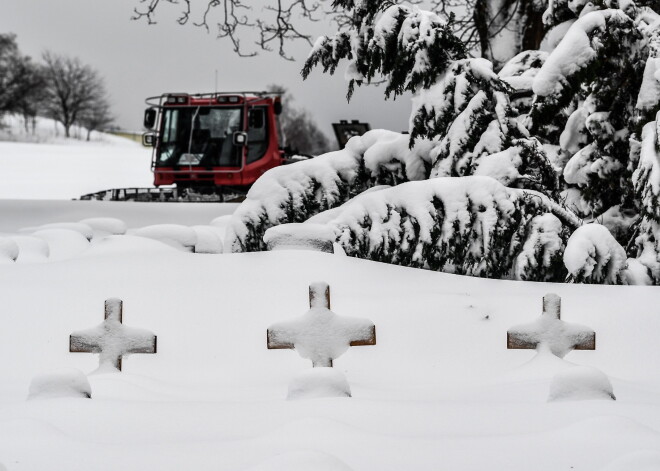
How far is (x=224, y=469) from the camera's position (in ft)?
8.58

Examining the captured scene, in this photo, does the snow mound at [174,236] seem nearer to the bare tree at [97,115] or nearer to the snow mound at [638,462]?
the snow mound at [638,462]

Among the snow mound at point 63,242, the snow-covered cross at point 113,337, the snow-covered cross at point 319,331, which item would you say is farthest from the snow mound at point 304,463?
the snow mound at point 63,242

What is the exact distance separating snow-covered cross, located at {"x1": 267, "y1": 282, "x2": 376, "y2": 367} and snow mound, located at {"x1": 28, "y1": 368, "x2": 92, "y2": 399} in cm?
88

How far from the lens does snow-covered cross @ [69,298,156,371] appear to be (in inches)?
159

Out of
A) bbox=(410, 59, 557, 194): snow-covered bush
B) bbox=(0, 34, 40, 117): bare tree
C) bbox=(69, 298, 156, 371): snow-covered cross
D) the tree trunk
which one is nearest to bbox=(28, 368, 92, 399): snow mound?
bbox=(69, 298, 156, 371): snow-covered cross

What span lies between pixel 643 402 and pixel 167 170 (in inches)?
534

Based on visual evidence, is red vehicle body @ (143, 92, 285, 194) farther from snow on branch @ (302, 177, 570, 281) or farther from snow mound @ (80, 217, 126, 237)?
snow on branch @ (302, 177, 570, 281)

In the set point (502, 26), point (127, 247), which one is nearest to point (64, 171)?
point (502, 26)

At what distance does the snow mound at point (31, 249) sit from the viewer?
7.60 meters

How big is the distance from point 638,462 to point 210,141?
573 inches

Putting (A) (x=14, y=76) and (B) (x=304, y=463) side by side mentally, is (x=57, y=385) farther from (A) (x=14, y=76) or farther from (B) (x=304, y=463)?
(A) (x=14, y=76)

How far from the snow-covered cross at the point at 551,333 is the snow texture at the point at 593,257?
1828 mm

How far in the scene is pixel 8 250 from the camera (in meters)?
7.32

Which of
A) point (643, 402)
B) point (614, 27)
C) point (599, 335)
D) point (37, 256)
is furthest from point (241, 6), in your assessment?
point (643, 402)
